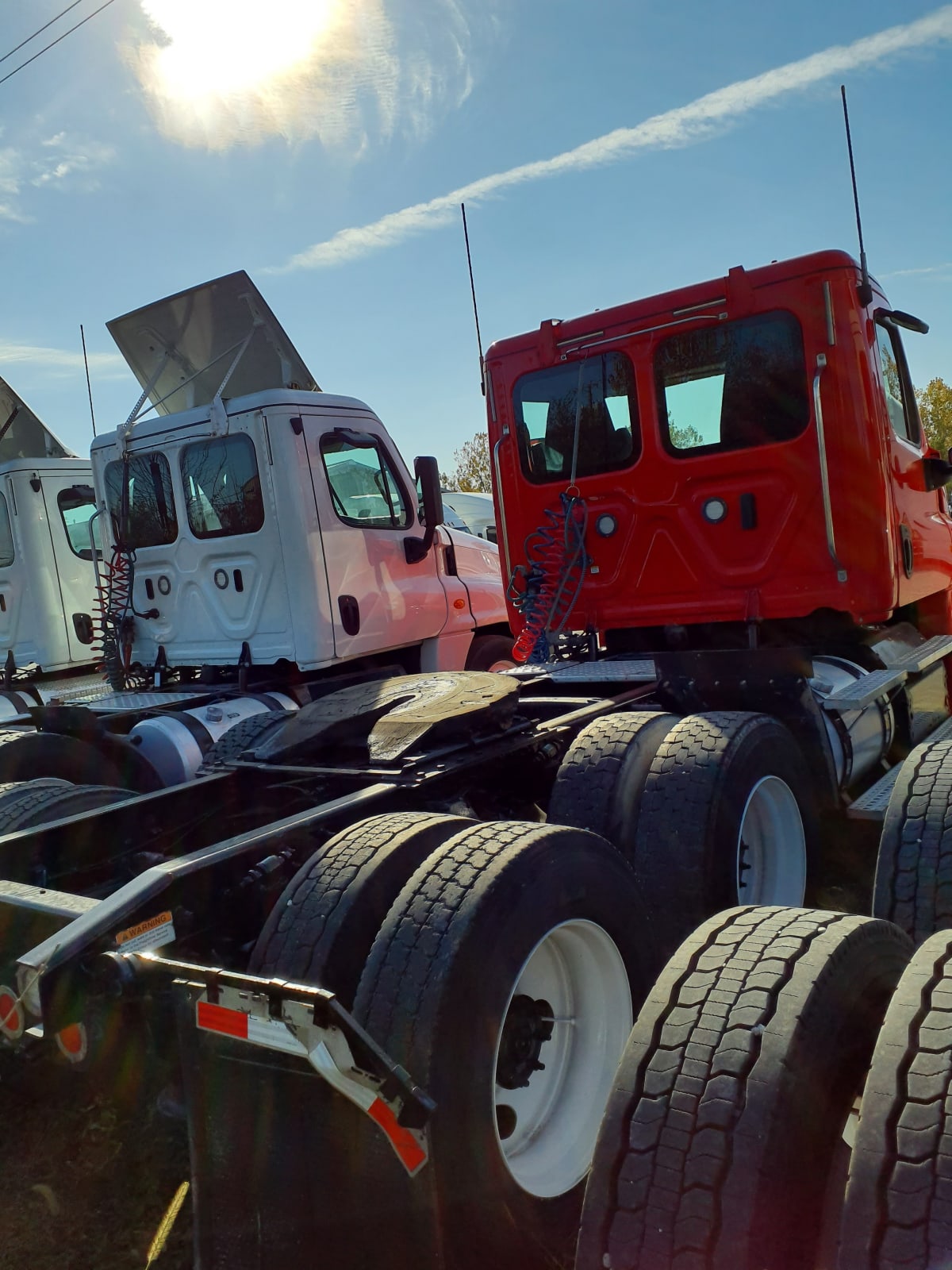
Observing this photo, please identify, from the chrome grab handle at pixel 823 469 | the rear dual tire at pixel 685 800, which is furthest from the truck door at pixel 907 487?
the rear dual tire at pixel 685 800

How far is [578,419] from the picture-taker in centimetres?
599

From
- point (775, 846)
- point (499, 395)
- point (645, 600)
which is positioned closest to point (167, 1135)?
point (775, 846)

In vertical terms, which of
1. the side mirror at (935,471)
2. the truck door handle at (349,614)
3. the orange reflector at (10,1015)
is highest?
the side mirror at (935,471)

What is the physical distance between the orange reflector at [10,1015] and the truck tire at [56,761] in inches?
108

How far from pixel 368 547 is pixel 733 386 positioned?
2458 mm

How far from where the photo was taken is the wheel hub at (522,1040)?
7.98 ft

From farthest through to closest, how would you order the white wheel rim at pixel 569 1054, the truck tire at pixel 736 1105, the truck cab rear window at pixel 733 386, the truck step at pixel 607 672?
1. the truck cab rear window at pixel 733 386
2. the truck step at pixel 607 672
3. the white wheel rim at pixel 569 1054
4. the truck tire at pixel 736 1105

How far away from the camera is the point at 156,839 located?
361 centimetres

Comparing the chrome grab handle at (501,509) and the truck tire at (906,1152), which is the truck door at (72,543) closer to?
the chrome grab handle at (501,509)

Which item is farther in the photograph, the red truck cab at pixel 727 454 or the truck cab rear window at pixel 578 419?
the truck cab rear window at pixel 578 419

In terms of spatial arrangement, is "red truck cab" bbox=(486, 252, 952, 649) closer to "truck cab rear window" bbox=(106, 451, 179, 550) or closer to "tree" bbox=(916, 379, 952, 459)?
"truck cab rear window" bbox=(106, 451, 179, 550)

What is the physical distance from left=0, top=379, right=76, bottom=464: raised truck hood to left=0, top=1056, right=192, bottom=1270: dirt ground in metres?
6.30

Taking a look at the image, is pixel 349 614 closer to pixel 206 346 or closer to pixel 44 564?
pixel 206 346

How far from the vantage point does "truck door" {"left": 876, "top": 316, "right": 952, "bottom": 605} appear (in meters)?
5.60
